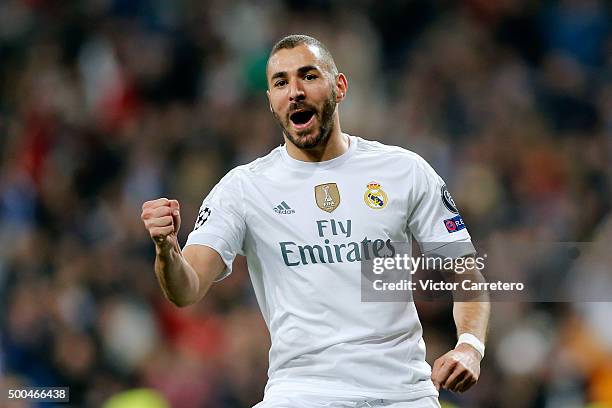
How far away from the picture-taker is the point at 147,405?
7.78 m

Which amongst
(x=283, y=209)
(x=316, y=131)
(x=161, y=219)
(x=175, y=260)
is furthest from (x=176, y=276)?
(x=316, y=131)

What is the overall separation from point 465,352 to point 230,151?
5.89m

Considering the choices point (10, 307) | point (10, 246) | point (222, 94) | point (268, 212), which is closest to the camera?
point (268, 212)

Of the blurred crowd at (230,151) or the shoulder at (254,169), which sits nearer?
the shoulder at (254,169)

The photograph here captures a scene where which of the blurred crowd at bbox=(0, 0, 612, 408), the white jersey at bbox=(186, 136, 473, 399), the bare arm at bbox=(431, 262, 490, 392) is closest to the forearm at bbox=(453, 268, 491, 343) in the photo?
the bare arm at bbox=(431, 262, 490, 392)

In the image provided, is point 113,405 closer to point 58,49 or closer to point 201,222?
point 201,222

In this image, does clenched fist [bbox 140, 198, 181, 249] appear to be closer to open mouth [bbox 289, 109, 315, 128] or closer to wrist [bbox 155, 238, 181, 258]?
wrist [bbox 155, 238, 181, 258]

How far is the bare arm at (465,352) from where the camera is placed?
3881 mm

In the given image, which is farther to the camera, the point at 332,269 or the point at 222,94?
the point at 222,94

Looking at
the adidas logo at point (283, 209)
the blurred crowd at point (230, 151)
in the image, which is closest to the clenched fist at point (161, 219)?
the adidas logo at point (283, 209)

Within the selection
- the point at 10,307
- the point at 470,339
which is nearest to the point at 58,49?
the point at 10,307

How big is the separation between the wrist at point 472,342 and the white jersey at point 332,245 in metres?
0.20

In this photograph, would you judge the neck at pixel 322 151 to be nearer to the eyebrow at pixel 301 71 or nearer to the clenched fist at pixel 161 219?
the eyebrow at pixel 301 71

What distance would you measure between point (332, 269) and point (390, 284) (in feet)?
0.77
